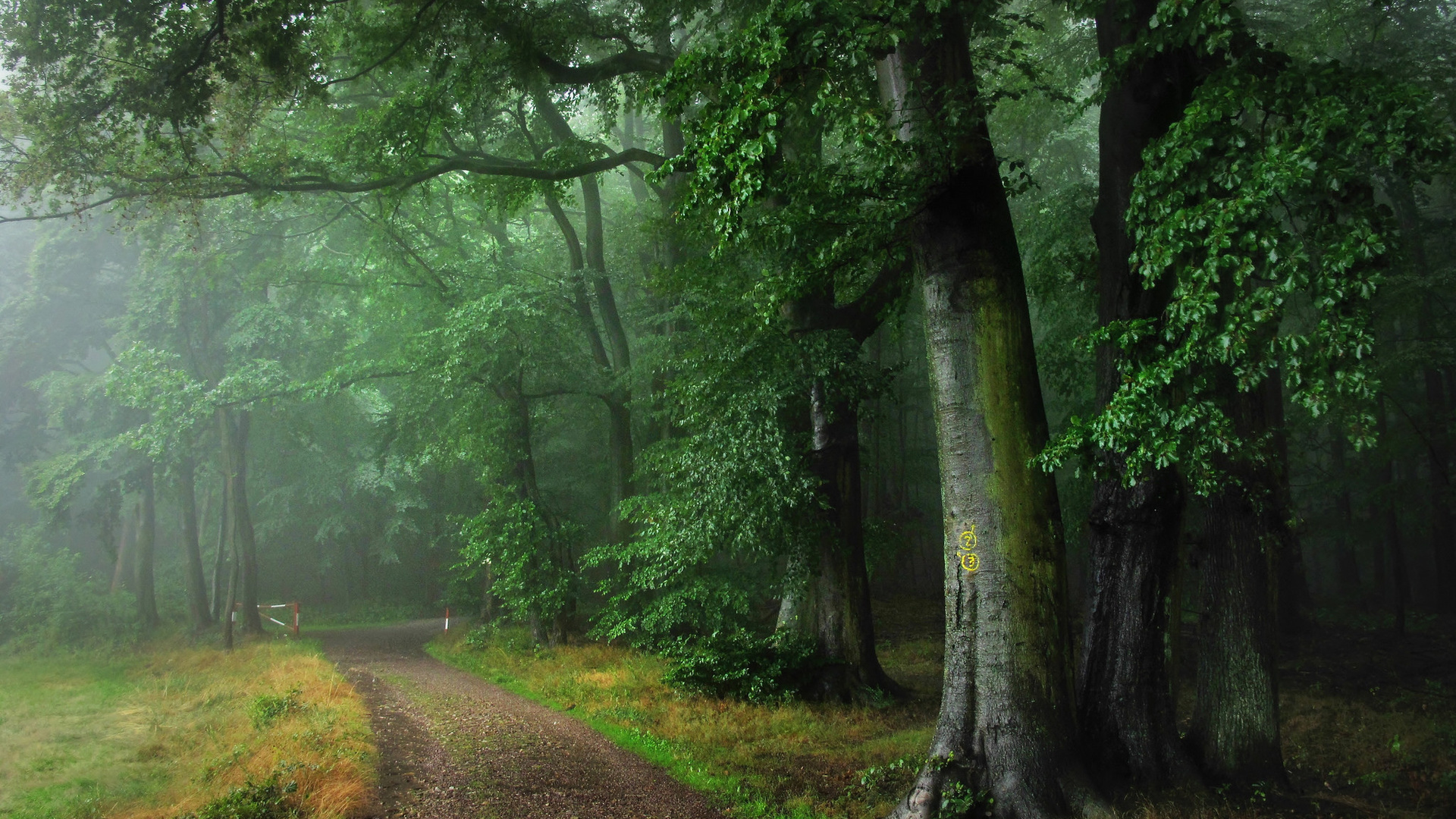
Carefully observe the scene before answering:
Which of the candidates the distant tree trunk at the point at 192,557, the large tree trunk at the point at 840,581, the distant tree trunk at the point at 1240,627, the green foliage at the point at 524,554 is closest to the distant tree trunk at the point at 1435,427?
the distant tree trunk at the point at 1240,627

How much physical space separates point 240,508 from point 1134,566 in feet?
79.4

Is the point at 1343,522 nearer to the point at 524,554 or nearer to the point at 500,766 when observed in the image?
the point at 524,554

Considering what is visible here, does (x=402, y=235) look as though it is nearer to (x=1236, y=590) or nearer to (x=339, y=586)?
(x=1236, y=590)

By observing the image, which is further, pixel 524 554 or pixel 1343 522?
pixel 1343 522

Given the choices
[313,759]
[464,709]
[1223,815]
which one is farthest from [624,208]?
[1223,815]

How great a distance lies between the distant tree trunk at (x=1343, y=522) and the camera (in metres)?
18.6

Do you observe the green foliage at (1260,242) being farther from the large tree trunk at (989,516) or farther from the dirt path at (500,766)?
the dirt path at (500,766)

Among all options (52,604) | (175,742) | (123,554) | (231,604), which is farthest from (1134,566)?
(123,554)

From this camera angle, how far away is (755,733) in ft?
31.7

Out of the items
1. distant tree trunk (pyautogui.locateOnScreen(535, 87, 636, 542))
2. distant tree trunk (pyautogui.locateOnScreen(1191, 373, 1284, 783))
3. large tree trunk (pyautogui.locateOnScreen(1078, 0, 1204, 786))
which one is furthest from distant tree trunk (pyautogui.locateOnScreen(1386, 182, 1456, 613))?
distant tree trunk (pyautogui.locateOnScreen(535, 87, 636, 542))

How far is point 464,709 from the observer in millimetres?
11234

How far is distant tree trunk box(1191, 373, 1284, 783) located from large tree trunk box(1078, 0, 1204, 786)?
23.9 inches

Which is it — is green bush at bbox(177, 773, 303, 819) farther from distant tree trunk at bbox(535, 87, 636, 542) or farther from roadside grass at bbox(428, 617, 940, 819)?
distant tree trunk at bbox(535, 87, 636, 542)

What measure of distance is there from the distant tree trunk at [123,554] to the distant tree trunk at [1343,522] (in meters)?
33.7
